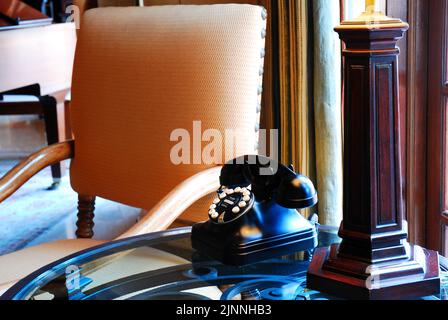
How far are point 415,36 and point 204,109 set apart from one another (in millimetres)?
644

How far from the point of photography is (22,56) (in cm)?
346

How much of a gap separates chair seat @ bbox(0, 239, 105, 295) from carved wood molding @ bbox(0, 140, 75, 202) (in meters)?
0.16

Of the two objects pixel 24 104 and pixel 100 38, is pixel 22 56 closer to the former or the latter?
pixel 24 104

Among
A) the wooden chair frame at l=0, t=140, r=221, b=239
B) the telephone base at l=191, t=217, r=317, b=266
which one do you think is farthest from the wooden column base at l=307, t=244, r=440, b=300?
the wooden chair frame at l=0, t=140, r=221, b=239

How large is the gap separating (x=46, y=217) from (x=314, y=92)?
2170 mm

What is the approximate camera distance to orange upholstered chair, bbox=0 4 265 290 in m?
1.74

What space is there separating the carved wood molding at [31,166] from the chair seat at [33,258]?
162 millimetres

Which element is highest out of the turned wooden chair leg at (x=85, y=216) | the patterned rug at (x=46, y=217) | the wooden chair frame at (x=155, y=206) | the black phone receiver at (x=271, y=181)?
the black phone receiver at (x=271, y=181)

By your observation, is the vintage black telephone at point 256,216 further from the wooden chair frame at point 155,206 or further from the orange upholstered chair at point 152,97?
the orange upholstered chair at point 152,97

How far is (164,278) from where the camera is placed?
1121mm

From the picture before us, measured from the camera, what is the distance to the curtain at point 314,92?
193 centimetres

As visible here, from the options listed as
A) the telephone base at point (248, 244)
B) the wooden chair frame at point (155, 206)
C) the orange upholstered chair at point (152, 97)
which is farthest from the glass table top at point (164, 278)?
the orange upholstered chair at point (152, 97)

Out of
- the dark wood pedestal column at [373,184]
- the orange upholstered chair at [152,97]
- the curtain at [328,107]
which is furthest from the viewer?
the curtain at [328,107]
